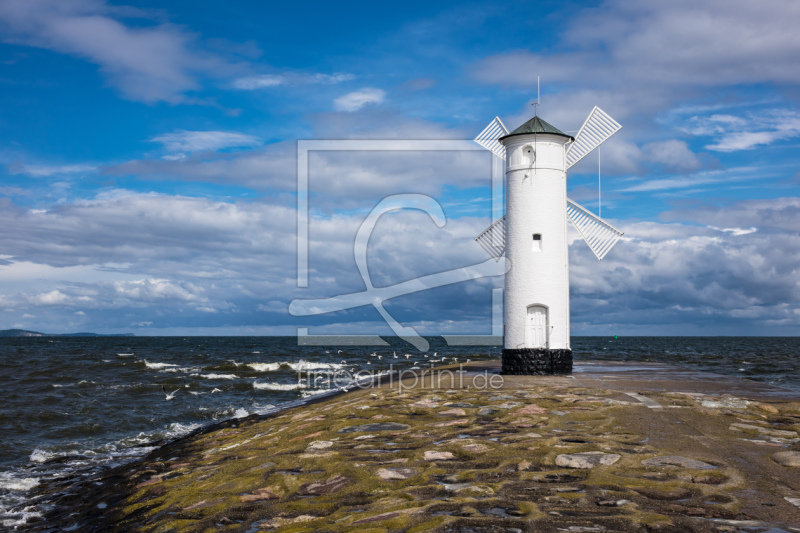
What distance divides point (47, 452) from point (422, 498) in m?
12.2

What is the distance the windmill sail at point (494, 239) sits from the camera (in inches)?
790

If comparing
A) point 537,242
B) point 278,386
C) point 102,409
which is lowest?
point 278,386

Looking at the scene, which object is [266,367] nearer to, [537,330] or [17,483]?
[537,330]

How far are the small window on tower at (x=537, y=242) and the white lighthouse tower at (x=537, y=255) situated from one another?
0.09ft

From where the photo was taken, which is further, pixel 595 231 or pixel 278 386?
pixel 278 386

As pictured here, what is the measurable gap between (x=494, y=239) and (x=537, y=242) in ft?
9.94

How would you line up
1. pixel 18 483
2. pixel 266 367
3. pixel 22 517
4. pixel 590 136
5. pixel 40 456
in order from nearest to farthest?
pixel 22 517 → pixel 18 483 → pixel 40 456 → pixel 590 136 → pixel 266 367

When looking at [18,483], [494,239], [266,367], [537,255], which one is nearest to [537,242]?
[537,255]

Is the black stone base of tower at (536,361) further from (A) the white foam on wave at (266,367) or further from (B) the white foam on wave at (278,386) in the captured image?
(A) the white foam on wave at (266,367)

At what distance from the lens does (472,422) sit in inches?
347

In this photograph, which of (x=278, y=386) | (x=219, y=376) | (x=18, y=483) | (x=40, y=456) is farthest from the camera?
(x=219, y=376)

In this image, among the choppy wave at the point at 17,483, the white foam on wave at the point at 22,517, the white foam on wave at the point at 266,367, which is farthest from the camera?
the white foam on wave at the point at 266,367

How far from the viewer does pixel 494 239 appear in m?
20.4

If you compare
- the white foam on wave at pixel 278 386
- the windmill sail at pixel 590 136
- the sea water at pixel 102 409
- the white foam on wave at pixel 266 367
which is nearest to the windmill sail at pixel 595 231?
the windmill sail at pixel 590 136
